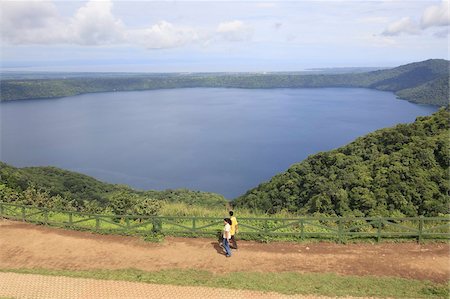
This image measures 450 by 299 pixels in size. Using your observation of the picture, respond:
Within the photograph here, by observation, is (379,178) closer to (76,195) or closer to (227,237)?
(227,237)

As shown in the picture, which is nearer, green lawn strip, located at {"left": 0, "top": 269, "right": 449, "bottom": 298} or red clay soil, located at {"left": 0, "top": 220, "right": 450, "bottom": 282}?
green lawn strip, located at {"left": 0, "top": 269, "right": 449, "bottom": 298}

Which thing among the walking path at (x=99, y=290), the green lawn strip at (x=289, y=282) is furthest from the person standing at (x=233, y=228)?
the walking path at (x=99, y=290)

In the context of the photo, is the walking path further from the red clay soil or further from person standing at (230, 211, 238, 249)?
person standing at (230, 211, 238, 249)

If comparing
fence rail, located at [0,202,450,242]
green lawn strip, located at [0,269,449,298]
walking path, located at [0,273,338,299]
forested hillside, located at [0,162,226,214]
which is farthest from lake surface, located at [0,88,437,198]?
walking path, located at [0,273,338,299]

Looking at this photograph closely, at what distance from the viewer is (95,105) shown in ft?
645

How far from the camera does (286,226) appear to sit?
46.0 ft

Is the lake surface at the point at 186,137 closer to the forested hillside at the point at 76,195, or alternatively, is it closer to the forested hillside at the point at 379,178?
the forested hillside at the point at 76,195

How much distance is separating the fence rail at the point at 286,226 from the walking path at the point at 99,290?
11.7ft

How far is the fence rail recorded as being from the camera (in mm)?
13672

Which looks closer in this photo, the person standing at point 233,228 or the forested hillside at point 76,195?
the person standing at point 233,228

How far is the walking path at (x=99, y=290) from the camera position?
10.5 m

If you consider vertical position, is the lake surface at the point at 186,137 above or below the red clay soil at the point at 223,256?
below

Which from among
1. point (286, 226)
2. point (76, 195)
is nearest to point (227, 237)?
point (286, 226)

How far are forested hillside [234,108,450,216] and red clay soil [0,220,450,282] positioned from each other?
20.5ft
